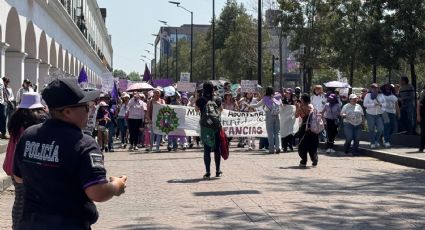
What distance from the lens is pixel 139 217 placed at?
8.64 m

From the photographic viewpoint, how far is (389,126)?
62.9 feet

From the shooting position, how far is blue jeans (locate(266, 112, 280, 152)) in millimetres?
18447

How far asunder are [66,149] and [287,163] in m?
12.5

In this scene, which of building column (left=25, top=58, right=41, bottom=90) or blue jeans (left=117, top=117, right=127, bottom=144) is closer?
blue jeans (left=117, top=117, right=127, bottom=144)

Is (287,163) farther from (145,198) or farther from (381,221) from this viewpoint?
(381,221)

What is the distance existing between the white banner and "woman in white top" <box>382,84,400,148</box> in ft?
11.2

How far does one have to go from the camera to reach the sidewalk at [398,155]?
15.1m

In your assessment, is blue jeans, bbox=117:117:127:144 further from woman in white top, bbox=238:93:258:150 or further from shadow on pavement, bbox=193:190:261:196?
shadow on pavement, bbox=193:190:261:196

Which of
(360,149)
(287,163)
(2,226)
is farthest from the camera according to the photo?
(360,149)

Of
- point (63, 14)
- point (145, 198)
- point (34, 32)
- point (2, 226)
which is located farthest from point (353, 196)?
point (63, 14)

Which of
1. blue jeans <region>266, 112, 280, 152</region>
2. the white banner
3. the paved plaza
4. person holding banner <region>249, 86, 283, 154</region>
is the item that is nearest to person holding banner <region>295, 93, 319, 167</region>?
the paved plaza

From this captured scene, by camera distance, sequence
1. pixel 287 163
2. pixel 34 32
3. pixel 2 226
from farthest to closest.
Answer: pixel 34 32, pixel 287 163, pixel 2 226

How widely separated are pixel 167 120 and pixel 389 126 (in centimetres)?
628

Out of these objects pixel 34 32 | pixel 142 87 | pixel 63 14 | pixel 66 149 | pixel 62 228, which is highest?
pixel 63 14
